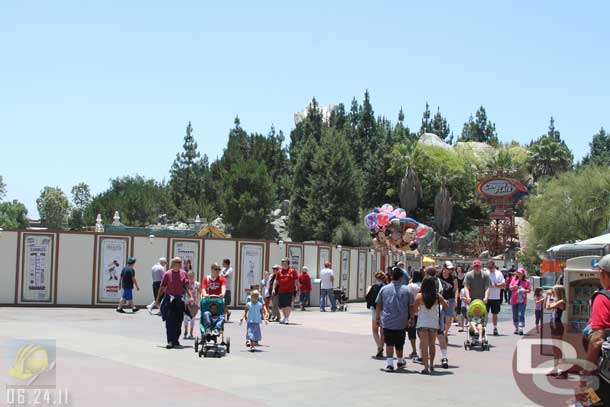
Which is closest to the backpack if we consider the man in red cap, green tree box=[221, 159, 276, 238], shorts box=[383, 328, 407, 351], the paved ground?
the paved ground

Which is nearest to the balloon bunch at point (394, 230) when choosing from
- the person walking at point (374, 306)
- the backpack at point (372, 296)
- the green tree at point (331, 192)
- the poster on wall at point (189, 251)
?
the poster on wall at point (189, 251)

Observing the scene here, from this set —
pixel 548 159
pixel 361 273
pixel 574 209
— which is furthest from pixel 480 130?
pixel 361 273

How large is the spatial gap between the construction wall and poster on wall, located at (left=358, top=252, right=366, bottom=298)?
621 centimetres

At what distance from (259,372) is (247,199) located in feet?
219

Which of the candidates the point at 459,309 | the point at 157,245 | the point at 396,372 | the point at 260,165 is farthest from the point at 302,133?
the point at 396,372

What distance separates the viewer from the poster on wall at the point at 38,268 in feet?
79.0

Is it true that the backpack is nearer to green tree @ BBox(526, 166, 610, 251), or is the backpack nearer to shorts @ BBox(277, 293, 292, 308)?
shorts @ BBox(277, 293, 292, 308)

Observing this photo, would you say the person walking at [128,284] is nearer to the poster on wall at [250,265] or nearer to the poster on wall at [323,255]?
the poster on wall at [250,265]

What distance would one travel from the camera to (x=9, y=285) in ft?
78.4

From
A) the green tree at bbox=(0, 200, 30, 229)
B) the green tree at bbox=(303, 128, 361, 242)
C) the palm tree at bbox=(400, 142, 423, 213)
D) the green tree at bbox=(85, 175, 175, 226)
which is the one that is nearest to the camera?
the green tree at bbox=(303, 128, 361, 242)

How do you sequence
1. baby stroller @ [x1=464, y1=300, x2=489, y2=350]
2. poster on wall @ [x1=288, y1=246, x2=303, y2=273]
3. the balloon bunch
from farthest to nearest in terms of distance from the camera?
the balloon bunch, poster on wall @ [x1=288, y1=246, x2=303, y2=273], baby stroller @ [x1=464, y1=300, x2=489, y2=350]

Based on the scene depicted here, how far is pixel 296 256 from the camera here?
28.9 m

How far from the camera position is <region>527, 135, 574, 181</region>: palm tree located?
8319 centimetres

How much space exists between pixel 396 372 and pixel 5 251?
15.5m
